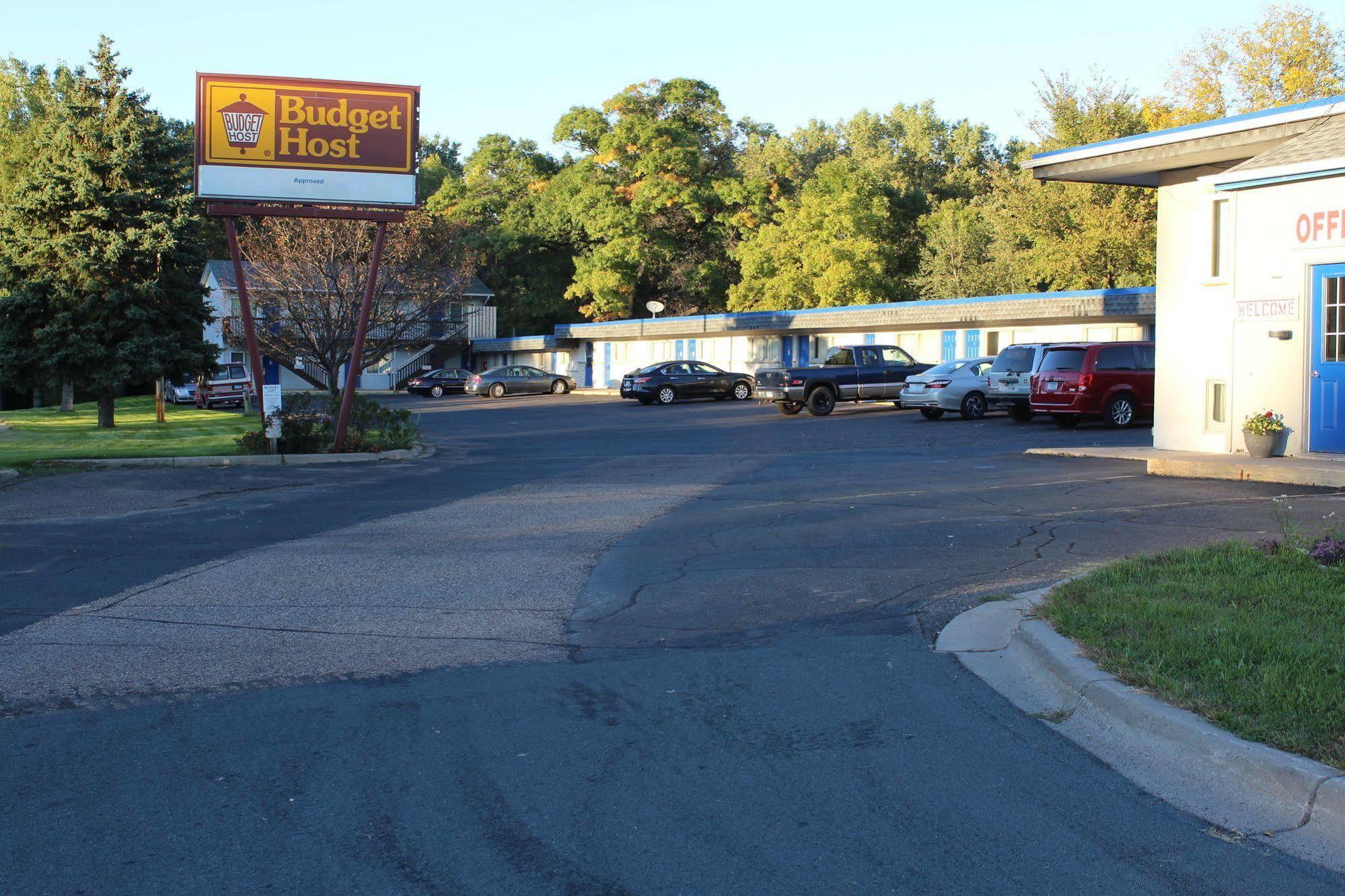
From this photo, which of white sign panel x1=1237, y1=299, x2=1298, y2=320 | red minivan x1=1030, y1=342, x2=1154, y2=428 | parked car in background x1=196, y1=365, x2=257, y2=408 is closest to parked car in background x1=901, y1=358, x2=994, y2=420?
red minivan x1=1030, y1=342, x2=1154, y2=428

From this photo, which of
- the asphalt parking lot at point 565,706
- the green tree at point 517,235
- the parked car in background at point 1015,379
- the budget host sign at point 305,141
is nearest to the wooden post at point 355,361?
the budget host sign at point 305,141

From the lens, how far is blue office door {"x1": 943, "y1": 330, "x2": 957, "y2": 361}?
1690 inches

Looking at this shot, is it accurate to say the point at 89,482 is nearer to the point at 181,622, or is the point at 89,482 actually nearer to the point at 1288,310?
the point at 181,622

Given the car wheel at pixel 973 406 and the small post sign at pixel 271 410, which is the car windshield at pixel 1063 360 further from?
the small post sign at pixel 271 410

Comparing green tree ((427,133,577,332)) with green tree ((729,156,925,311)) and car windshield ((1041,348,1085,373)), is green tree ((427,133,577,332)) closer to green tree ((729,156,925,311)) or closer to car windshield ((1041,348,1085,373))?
green tree ((729,156,925,311))

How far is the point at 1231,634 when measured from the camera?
6359mm

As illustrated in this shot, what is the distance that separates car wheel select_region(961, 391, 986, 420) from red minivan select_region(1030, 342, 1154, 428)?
4.10 metres

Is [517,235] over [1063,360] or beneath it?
over

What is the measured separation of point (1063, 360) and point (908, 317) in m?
19.2

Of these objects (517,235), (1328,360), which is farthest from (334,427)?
(517,235)

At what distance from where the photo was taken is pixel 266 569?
10078mm

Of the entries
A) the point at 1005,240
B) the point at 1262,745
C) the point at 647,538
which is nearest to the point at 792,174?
the point at 1005,240

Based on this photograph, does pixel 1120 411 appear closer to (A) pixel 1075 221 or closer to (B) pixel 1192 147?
(B) pixel 1192 147

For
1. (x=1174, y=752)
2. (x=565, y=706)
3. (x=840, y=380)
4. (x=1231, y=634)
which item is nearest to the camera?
(x=1174, y=752)
